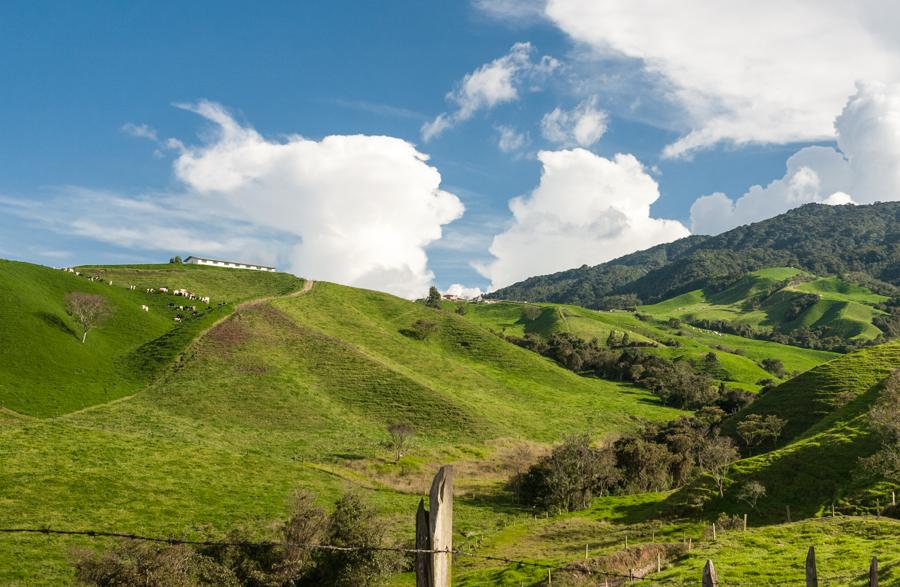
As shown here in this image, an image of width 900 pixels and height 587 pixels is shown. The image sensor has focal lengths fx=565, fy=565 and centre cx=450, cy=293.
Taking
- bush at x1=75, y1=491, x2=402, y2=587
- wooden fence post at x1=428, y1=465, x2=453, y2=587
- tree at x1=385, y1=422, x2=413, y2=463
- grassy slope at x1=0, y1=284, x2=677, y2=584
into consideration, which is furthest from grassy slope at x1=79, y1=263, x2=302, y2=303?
wooden fence post at x1=428, y1=465, x2=453, y2=587

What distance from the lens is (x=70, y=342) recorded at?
99562 mm

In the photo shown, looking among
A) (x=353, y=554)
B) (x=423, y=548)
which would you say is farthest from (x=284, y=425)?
(x=423, y=548)

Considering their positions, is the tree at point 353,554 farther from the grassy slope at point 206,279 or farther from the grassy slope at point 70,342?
Result: the grassy slope at point 206,279

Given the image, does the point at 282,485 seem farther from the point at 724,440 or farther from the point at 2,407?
the point at 724,440

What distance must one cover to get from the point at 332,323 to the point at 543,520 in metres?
93.2

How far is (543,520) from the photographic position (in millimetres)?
60094

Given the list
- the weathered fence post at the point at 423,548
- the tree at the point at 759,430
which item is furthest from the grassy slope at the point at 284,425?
the weathered fence post at the point at 423,548

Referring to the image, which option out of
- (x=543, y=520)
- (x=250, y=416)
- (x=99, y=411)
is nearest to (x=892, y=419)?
(x=543, y=520)

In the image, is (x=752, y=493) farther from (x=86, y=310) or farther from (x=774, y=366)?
(x=774, y=366)

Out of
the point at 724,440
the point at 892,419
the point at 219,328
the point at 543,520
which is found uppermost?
the point at 219,328

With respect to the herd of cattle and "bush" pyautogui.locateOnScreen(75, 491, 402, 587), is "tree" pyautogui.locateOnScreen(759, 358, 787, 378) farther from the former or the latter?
"bush" pyautogui.locateOnScreen(75, 491, 402, 587)

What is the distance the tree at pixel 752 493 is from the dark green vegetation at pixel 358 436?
0.69 m

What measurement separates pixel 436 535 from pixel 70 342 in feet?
376

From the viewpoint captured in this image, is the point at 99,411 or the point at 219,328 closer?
the point at 99,411
